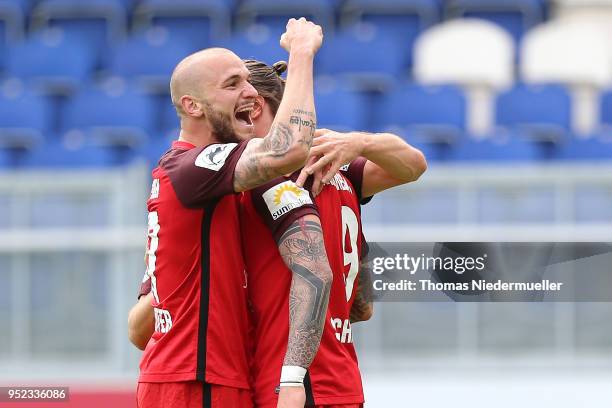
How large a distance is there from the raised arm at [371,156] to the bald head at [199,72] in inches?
12.0

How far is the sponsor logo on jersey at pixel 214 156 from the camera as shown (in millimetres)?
2771

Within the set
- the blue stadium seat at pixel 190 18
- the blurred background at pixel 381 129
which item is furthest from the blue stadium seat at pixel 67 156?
the blue stadium seat at pixel 190 18

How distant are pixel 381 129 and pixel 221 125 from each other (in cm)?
600

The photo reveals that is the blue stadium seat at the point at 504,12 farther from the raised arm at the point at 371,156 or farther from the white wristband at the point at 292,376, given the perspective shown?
the white wristband at the point at 292,376

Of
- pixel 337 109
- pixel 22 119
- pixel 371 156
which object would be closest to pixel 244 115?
pixel 371 156

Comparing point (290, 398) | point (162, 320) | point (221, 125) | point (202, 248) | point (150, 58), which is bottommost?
point (290, 398)

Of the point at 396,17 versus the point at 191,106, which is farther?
the point at 396,17

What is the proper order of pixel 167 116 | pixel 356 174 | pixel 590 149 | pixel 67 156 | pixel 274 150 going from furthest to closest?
pixel 167 116 → pixel 590 149 → pixel 67 156 → pixel 356 174 → pixel 274 150

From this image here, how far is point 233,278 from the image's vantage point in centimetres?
288

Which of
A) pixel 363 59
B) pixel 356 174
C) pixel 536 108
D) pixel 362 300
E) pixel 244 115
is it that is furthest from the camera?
pixel 363 59

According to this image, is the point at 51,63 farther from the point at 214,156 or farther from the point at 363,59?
the point at 214,156

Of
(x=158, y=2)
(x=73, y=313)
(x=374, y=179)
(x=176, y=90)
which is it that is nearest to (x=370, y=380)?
(x=73, y=313)

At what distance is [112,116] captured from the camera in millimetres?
8867

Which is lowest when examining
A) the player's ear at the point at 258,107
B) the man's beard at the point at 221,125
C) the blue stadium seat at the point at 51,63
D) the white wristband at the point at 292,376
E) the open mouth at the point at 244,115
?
the white wristband at the point at 292,376
